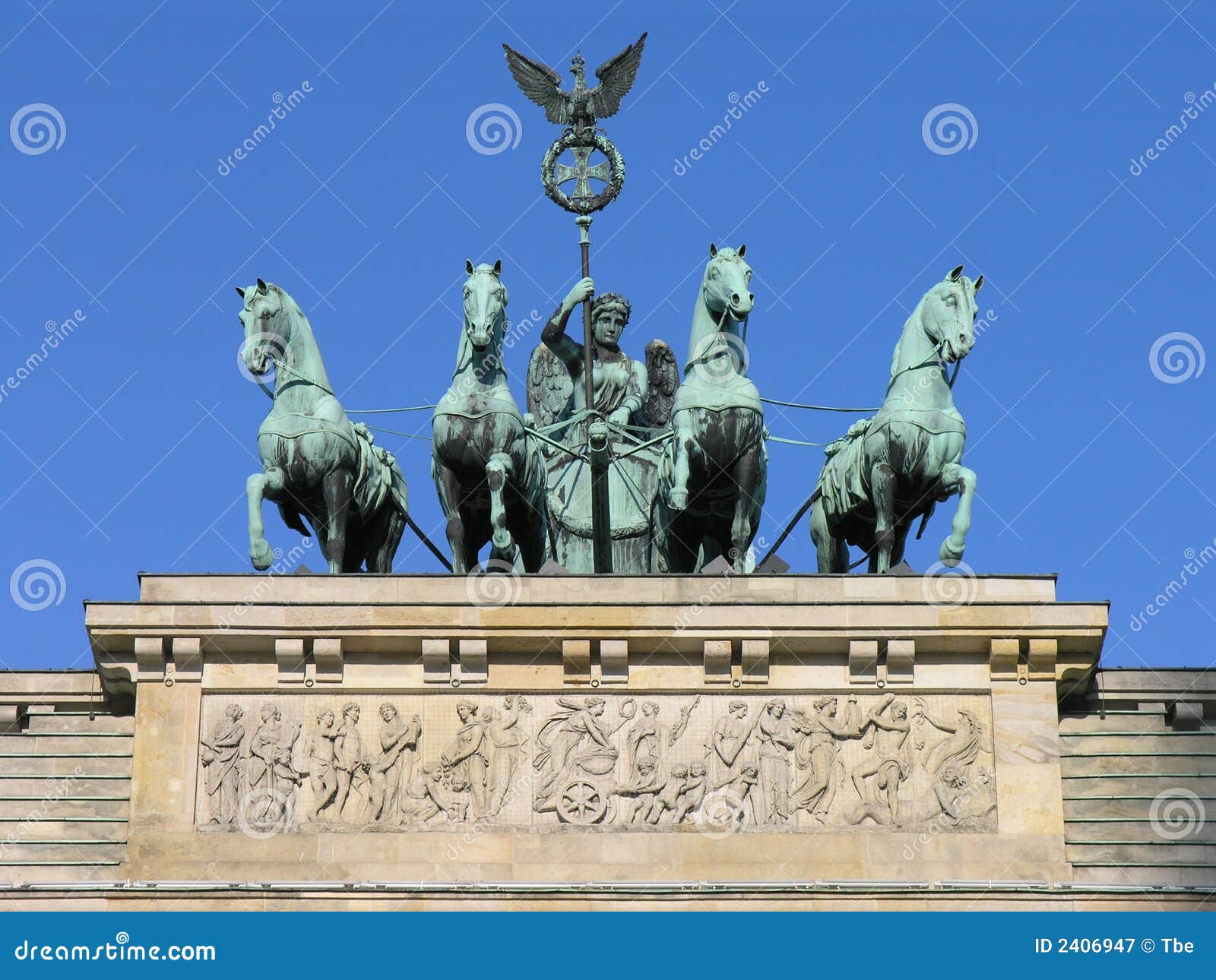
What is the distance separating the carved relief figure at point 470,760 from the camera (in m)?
27.6

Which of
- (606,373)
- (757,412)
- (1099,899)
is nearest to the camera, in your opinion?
(1099,899)

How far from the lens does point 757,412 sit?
95.6 feet

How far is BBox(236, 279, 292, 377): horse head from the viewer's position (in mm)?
29375

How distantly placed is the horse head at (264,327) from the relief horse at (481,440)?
4.59 feet

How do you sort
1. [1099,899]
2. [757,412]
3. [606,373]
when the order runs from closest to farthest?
[1099,899]
[757,412]
[606,373]

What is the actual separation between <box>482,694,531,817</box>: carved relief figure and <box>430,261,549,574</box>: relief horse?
1692 mm

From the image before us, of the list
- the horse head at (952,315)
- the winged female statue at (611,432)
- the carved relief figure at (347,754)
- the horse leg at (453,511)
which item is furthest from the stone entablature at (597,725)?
the winged female statue at (611,432)

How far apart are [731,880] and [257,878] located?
3.56 metres

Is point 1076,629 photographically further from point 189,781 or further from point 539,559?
point 189,781

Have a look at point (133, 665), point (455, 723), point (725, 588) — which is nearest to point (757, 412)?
point (725, 588)

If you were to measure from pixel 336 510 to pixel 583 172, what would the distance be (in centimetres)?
448

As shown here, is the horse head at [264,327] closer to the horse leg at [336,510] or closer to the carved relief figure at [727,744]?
the horse leg at [336,510]

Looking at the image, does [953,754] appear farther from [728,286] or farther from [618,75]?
[618,75]

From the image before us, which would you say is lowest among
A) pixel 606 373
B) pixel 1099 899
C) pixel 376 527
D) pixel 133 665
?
pixel 1099 899
